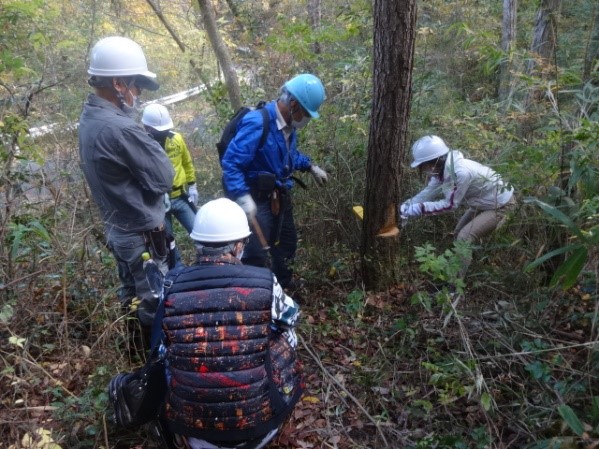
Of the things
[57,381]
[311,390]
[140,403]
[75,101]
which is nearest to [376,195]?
[311,390]

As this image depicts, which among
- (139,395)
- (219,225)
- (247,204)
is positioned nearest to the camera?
(139,395)

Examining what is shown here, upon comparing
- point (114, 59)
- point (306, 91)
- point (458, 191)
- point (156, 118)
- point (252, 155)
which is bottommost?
point (458, 191)

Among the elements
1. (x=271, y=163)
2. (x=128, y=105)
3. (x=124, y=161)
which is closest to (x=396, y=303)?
(x=271, y=163)

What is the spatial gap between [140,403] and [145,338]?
92 centimetres

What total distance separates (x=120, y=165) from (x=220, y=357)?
4.97 ft

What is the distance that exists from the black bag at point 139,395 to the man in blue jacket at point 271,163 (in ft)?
5.54

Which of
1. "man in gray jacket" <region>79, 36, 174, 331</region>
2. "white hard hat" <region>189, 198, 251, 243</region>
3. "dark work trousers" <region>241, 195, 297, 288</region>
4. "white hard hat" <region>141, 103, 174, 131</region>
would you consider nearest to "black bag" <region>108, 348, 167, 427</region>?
"man in gray jacket" <region>79, 36, 174, 331</region>

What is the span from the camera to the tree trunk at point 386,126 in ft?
11.1

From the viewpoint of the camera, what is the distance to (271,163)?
4.09 m

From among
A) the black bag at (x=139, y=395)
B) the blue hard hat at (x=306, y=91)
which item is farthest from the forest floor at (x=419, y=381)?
the blue hard hat at (x=306, y=91)

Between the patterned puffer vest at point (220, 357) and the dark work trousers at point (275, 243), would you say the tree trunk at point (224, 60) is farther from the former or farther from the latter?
the patterned puffer vest at point (220, 357)

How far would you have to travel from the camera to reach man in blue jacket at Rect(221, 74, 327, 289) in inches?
153

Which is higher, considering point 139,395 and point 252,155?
point 252,155

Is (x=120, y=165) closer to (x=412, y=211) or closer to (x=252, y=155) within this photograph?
(x=252, y=155)
